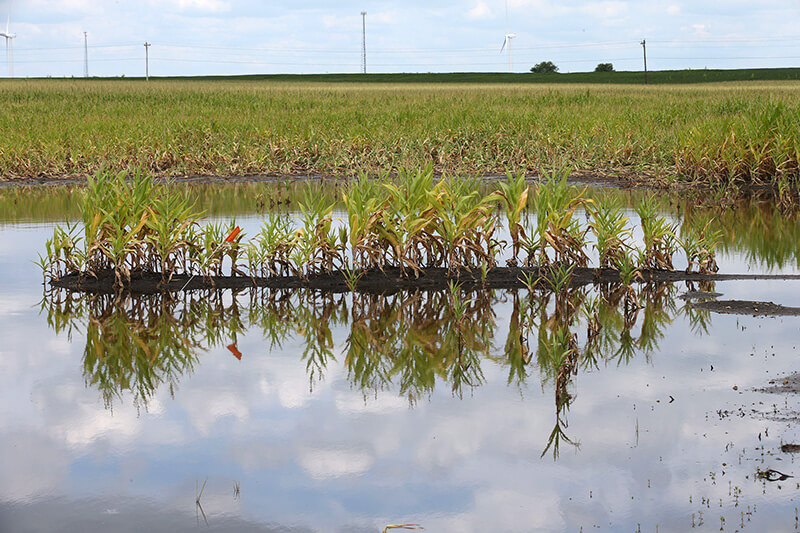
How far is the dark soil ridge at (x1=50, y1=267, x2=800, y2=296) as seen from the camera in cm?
998

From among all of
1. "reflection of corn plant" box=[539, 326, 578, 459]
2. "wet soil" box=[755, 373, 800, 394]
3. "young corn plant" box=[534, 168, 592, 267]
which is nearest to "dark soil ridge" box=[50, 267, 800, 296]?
"young corn plant" box=[534, 168, 592, 267]

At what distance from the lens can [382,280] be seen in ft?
33.0

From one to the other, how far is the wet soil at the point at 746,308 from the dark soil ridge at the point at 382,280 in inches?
42.8

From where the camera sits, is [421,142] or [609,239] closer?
[609,239]

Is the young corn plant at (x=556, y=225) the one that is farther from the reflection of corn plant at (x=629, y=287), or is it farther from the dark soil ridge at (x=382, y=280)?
the reflection of corn plant at (x=629, y=287)

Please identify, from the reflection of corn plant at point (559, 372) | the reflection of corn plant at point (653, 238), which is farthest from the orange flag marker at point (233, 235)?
the reflection of corn plant at point (653, 238)

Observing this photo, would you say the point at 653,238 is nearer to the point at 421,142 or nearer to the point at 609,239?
the point at 609,239

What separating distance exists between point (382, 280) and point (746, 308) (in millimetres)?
3847

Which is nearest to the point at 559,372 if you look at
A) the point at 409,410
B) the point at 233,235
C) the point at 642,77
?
the point at 409,410

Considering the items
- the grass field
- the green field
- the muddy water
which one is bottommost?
the muddy water

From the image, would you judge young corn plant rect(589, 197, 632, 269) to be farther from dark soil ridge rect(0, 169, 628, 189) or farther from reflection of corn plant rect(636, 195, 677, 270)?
dark soil ridge rect(0, 169, 628, 189)

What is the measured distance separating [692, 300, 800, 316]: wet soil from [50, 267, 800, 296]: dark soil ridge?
3.57 feet

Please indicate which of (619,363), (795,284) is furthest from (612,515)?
(795,284)

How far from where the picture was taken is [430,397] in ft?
21.3
